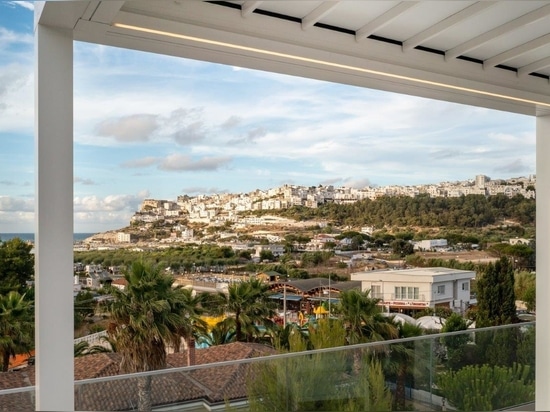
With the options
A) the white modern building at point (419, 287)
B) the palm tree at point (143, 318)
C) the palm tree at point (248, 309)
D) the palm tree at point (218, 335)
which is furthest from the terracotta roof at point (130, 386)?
the white modern building at point (419, 287)

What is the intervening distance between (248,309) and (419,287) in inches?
88.3

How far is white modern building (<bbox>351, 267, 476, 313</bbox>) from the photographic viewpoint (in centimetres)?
635

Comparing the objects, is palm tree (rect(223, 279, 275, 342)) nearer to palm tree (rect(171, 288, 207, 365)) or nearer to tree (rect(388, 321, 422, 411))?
palm tree (rect(171, 288, 207, 365))

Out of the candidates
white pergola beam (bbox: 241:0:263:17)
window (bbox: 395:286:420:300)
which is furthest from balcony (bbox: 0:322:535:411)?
white pergola beam (bbox: 241:0:263:17)

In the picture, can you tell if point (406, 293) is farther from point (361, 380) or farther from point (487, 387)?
point (361, 380)

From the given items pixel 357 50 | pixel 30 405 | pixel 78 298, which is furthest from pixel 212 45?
pixel 78 298

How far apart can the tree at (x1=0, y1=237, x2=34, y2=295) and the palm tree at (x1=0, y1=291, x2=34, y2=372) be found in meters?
0.10

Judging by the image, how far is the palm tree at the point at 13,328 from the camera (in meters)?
4.91

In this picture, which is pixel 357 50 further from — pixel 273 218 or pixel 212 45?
pixel 273 218

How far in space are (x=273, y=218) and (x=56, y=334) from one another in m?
3.90

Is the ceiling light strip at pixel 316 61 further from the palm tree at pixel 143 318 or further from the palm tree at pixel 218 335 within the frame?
the palm tree at pixel 218 335

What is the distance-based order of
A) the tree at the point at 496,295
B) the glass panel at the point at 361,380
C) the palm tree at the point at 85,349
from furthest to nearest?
the tree at the point at 496,295 → the palm tree at the point at 85,349 → the glass panel at the point at 361,380

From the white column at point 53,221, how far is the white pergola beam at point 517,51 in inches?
104

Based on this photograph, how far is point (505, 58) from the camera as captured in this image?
340 centimetres
